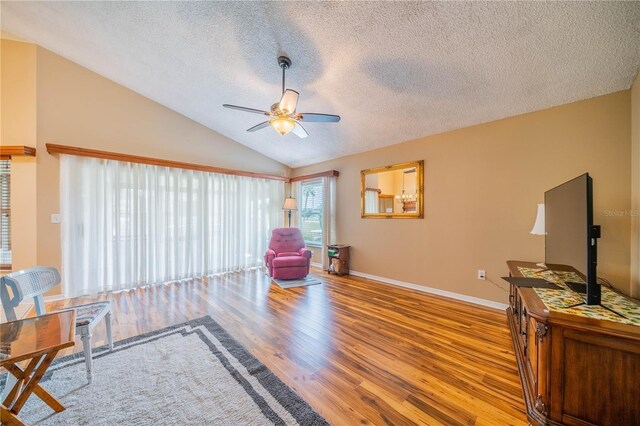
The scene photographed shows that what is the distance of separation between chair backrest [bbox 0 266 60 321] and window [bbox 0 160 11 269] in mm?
2435

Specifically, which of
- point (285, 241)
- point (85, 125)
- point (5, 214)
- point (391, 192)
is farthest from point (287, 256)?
point (5, 214)

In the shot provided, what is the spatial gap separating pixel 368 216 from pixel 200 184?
3.40m

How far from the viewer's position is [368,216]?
461 cm

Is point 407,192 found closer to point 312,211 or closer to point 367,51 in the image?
point 367,51

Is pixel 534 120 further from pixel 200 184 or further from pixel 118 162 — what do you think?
pixel 118 162

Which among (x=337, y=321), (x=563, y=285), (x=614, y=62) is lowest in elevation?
(x=337, y=321)

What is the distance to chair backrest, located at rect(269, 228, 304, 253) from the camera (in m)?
4.97

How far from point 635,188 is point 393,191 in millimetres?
2622

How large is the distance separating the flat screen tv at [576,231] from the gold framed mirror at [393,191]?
184cm

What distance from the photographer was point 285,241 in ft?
16.4

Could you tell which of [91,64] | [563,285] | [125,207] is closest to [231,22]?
[91,64]

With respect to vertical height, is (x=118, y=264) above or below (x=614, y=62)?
below

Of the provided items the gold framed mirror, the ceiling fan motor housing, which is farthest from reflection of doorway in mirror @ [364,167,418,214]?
the ceiling fan motor housing

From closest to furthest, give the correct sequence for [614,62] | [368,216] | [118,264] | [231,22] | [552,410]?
[552,410] < [614,62] < [231,22] < [118,264] < [368,216]
